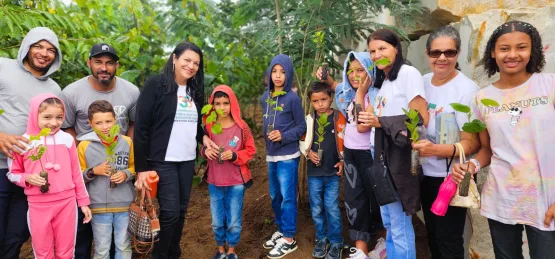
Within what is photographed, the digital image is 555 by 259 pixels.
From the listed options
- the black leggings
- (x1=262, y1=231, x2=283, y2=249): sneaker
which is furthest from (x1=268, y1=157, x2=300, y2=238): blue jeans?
the black leggings

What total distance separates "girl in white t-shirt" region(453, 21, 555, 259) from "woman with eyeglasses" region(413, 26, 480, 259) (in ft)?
0.57

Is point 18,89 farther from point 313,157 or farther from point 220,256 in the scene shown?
point 313,157

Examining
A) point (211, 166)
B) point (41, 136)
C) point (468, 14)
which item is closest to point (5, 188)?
point (41, 136)

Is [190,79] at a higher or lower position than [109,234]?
higher

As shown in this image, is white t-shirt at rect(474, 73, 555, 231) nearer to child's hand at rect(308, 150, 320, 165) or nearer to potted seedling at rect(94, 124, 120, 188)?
child's hand at rect(308, 150, 320, 165)

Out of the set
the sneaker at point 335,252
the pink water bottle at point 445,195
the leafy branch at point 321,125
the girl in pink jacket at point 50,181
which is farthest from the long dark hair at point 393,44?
the girl in pink jacket at point 50,181

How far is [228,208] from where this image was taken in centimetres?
325

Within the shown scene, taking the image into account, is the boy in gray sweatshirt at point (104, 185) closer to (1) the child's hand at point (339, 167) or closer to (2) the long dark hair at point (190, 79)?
(2) the long dark hair at point (190, 79)

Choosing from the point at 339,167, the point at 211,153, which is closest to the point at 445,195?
the point at 339,167

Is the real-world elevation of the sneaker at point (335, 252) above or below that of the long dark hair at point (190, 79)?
below

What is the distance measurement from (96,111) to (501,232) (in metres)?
2.60

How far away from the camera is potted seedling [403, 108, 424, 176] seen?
6.84 ft

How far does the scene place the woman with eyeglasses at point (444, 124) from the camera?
7.36ft

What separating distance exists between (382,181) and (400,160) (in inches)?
6.6
